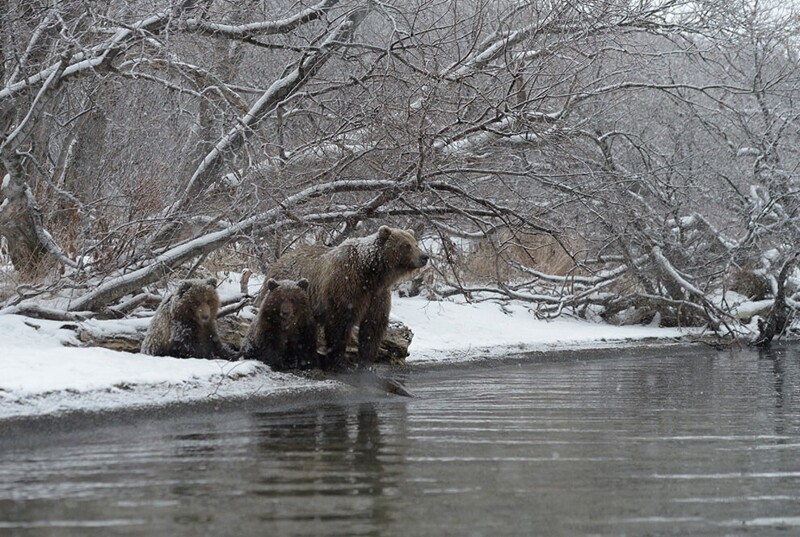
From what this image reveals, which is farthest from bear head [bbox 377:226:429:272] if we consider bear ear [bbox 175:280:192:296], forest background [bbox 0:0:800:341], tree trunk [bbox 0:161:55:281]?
tree trunk [bbox 0:161:55:281]

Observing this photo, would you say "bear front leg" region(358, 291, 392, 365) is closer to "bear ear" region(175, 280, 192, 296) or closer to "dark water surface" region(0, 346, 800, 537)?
"dark water surface" region(0, 346, 800, 537)

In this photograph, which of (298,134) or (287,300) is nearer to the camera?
(287,300)

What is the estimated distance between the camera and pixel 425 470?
5.84 metres

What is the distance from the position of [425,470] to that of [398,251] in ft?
16.2

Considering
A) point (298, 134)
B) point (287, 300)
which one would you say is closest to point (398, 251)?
point (287, 300)

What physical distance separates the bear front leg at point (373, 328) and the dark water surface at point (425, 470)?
115cm

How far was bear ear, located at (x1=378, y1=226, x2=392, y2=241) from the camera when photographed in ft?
34.6

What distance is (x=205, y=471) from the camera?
5781mm

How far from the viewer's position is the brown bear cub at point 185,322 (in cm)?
970

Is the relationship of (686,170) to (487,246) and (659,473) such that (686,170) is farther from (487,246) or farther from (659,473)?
(659,473)

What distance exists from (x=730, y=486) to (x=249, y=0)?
361 inches

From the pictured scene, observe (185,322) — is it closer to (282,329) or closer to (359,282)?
(282,329)

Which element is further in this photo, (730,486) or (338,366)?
(338,366)

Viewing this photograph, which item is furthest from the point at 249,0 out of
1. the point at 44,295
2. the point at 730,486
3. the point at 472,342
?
the point at 730,486
